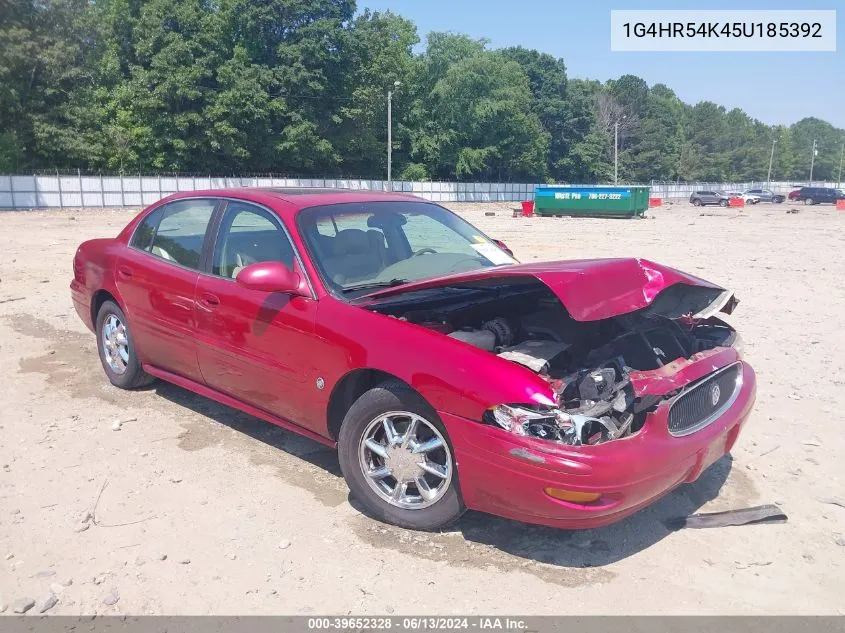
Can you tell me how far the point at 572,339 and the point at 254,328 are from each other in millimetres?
1858

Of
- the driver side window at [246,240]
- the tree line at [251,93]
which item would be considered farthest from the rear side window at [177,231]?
the tree line at [251,93]

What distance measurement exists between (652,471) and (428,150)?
61.0 metres

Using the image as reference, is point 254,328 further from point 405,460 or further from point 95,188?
point 95,188

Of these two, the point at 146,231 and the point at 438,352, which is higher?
the point at 146,231

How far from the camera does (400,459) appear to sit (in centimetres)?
361

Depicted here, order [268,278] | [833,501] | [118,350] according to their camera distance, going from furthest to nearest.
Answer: [118,350] → [833,501] → [268,278]

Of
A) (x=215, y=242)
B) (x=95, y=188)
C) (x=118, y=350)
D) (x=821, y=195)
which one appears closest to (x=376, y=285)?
(x=215, y=242)

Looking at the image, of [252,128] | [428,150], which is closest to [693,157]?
[428,150]

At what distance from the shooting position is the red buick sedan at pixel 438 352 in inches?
125

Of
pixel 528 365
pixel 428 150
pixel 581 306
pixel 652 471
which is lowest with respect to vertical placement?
pixel 652 471

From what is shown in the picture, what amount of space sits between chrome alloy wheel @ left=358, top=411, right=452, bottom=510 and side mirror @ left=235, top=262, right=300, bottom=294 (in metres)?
0.94

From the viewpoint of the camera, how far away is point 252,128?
49.1 metres

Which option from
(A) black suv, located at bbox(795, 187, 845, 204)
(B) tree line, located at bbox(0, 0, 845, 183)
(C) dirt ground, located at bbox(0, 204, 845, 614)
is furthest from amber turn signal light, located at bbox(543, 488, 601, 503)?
(A) black suv, located at bbox(795, 187, 845, 204)
